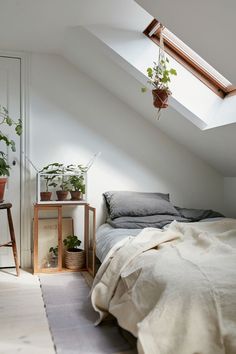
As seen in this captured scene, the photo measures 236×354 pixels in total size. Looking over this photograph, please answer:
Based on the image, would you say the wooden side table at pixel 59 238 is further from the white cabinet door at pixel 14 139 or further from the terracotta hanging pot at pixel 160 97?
the terracotta hanging pot at pixel 160 97

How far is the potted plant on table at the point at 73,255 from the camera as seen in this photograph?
124 inches

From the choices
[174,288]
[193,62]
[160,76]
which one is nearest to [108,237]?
[174,288]

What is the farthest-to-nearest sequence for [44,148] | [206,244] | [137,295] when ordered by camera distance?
1. [44,148]
2. [206,244]
3. [137,295]

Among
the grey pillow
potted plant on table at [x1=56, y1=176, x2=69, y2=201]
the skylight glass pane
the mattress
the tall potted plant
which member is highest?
the skylight glass pane

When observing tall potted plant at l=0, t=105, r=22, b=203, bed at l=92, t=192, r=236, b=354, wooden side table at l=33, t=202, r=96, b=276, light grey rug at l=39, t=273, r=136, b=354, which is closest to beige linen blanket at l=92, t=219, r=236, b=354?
bed at l=92, t=192, r=236, b=354

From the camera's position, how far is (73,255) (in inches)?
124

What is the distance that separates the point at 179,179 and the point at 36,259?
1827mm

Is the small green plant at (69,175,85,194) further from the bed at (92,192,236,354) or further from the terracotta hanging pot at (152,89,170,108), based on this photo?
the terracotta hanging pot at (152,89,170,108)

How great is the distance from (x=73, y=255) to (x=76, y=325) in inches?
46.2

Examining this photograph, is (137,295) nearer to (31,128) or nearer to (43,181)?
(43,181)

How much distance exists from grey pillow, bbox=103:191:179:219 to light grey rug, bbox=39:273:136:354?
2.54ft

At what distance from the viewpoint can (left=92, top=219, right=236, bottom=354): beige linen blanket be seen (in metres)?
1.32

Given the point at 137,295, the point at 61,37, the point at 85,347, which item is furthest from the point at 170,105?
the point at 85,347

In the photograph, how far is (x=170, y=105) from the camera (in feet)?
9.76
